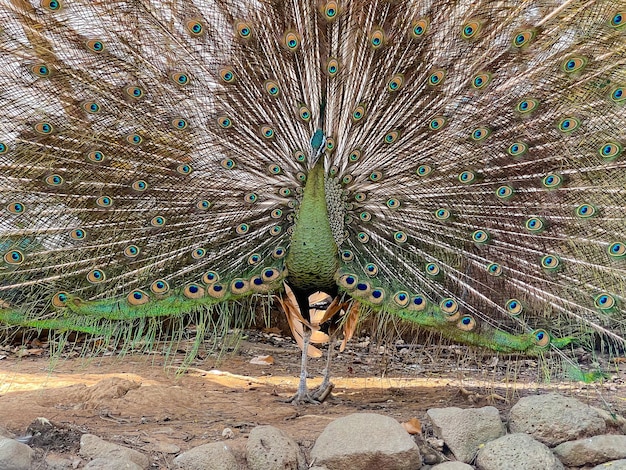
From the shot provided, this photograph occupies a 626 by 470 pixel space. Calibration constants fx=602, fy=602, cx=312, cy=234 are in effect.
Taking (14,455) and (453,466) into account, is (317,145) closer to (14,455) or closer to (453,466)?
(453,466)

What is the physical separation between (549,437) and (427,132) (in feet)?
6.34

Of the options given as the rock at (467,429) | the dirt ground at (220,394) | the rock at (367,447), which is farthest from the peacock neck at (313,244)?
the rock at (467,429)

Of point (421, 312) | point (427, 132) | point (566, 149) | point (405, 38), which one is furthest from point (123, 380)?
point (566, 149)

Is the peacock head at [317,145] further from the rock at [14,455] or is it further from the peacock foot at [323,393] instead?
the rock at [14,455]

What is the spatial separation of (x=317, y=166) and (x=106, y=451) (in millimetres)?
1974

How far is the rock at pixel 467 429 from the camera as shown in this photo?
316cm

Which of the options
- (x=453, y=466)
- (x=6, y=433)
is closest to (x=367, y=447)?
(x=453, y=466)

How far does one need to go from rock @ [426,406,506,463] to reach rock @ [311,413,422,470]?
247 mm

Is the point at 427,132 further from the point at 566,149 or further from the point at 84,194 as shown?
the point at 84,194

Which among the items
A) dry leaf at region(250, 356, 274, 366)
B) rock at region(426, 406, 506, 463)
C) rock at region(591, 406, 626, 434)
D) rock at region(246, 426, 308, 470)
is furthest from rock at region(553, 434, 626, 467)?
dry leaf at region(250, 356, 274, 366)

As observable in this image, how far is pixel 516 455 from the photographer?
2986 mm

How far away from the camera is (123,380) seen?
4.06 m

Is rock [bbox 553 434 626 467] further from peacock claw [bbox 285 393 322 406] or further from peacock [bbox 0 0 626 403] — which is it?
peacock claw [bbox 285 393 322 406]

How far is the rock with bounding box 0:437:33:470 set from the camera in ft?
9.14
